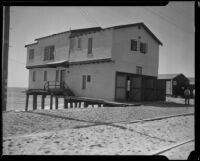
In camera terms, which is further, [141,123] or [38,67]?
[38,67]

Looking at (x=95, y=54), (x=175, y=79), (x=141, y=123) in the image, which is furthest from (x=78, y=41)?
(x=175, y=79)

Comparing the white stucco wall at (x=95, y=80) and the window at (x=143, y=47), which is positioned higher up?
the window at (x=143, y=47)

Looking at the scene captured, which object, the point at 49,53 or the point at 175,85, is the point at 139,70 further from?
the point at 175,85

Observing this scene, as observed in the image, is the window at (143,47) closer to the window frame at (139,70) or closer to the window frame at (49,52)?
the window frame at (139,70)

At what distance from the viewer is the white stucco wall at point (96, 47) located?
24.5 metres

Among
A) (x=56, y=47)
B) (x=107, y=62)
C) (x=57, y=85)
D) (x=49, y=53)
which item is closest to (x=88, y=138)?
(x=107, y=62)

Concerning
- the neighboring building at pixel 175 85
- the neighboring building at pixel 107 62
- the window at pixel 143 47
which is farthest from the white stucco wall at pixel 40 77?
the neighboring building at pixel 175 85

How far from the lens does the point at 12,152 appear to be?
6.36 metres

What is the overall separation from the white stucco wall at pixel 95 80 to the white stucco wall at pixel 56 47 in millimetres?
3026

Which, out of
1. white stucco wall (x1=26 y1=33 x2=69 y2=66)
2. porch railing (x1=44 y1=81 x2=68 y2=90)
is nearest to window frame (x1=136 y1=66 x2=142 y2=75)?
porch railing (x1=44 y1=81 x2=68 y2=90)

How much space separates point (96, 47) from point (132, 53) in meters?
4.09

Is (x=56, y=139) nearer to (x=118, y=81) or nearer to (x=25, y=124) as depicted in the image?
(x=25, y=124)

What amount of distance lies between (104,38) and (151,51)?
23.8ft

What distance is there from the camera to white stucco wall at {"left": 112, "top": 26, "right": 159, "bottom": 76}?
24594mm
